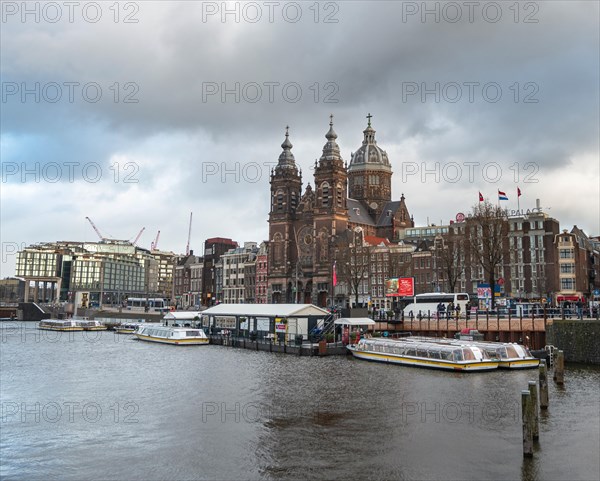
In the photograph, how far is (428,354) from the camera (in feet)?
186

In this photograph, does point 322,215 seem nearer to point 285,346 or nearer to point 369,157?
point 369,157

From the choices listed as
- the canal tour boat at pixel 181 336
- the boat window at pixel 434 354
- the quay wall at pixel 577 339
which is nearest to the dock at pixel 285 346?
the canal tour boat at pixel 181 336

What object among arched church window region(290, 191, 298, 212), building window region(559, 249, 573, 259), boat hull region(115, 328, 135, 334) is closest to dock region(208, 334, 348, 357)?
boat hull region(115, 328, 135, 334)

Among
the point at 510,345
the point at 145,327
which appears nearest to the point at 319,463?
the point at 510,345

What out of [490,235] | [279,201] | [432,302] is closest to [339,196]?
[279,201]

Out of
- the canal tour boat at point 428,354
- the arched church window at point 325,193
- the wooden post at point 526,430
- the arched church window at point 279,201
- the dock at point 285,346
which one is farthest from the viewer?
the arched church window at point 279,201

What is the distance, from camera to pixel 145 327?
333 feet

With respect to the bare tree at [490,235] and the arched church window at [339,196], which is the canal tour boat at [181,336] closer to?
the bare tree at [490,235]

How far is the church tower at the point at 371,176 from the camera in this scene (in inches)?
7254

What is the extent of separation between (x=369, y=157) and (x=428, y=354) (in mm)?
135875

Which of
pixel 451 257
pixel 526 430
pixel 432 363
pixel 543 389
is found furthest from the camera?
pixel 451 257

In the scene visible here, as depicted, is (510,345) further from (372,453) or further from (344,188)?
(344,188)

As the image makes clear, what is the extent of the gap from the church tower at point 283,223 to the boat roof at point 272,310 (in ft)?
246

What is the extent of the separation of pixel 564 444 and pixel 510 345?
26.7m
